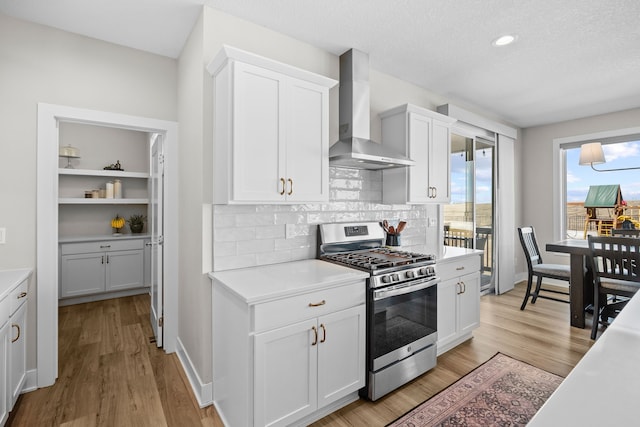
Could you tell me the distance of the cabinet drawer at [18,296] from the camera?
74.9 inches

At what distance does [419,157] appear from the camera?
10.3ft

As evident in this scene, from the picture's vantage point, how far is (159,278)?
3.01 meters

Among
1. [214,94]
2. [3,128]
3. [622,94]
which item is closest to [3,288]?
[3,128]

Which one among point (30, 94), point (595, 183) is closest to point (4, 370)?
point (30, 94)

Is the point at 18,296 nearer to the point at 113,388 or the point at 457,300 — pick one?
the point at 113,388

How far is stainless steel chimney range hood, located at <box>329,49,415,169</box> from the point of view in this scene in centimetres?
265

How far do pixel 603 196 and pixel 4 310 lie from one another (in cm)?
637

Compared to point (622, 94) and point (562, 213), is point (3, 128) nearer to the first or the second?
point (622, 94)

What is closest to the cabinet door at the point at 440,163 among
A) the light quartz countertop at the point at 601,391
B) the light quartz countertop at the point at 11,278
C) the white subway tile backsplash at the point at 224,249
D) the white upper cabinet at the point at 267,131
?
the white upper cabinet at the point at 267,131

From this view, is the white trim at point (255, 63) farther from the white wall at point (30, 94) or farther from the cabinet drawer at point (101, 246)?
the cabinet drawer at point (101, 246)

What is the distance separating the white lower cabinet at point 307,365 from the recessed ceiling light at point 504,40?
242cm

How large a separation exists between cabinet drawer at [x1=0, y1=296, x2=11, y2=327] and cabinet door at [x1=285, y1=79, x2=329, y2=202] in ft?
5.55

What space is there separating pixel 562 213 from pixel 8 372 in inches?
263

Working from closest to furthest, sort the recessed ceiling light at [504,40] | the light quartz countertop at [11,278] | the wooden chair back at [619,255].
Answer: the light quartz countertop at [11,278] < the recessed ceiling light at [504,40] < the wooden chair back at [619,255]
